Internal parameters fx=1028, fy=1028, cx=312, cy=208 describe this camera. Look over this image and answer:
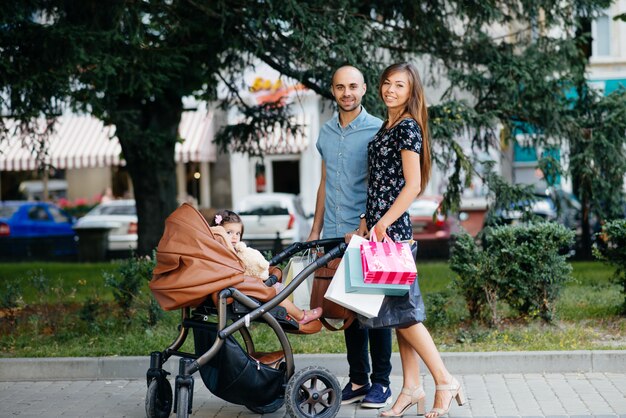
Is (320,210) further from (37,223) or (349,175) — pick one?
(37,223)

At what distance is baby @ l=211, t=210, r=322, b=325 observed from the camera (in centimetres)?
627

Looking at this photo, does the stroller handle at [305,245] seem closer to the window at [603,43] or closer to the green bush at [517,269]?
the green bush at [517,269]

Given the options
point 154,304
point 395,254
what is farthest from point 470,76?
point 395,254

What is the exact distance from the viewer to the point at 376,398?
6.73 metres

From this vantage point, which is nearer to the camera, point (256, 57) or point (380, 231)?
point (380, 231)

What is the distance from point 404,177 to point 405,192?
0.13 meters

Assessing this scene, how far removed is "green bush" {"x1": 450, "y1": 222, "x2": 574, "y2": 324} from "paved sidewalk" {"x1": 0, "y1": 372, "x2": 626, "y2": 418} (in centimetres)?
114

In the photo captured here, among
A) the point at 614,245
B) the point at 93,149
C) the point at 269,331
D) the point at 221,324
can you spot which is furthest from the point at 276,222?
the point at 221,324

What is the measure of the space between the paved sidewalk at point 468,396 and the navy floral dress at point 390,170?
4.16 feet

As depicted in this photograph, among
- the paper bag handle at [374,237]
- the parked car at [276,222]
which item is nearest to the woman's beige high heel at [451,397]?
the paper bag handle at [374,237]

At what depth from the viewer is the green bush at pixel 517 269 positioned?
8.67 metres

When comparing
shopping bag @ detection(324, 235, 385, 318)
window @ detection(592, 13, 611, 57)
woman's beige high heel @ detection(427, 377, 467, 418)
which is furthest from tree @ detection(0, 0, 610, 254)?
window @ detection(592, 13, 611, 57)

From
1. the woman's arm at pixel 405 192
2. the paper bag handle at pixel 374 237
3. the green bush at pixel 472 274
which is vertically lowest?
the green bush at pixel 472 274

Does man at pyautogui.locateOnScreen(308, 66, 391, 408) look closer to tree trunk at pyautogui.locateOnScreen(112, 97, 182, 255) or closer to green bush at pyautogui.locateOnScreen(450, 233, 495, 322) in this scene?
green bush at pyautogui.locateOnScreen(450, 233, 495, 322)
